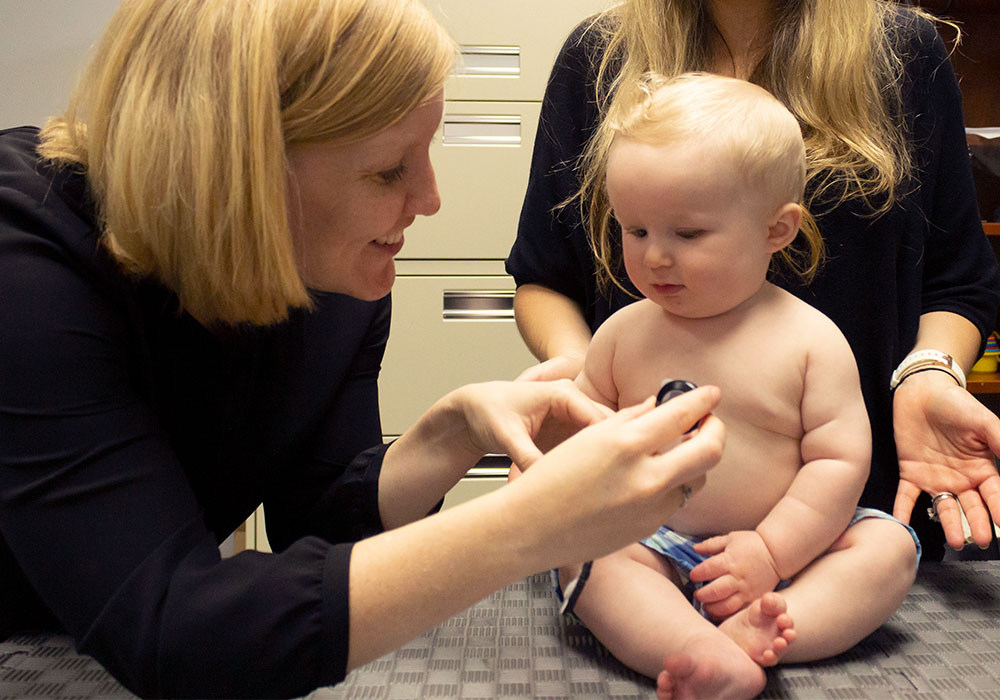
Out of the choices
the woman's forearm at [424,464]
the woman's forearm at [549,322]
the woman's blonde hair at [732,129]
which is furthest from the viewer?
the woman's forearm at [549,322]

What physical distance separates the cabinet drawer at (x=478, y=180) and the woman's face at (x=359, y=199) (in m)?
1.15

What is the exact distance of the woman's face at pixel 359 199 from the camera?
0.70 m

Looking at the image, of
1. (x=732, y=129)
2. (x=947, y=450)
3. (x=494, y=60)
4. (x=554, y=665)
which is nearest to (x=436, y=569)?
(x=554, y=665)

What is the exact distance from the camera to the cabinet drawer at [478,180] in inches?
76.0

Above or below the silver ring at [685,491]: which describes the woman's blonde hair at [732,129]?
above

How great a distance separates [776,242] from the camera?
0.80 meters

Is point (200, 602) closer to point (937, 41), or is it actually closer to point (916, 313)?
point (916, 313)

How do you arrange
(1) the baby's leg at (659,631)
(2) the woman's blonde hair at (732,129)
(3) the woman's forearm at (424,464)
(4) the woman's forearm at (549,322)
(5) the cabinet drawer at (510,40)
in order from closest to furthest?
(1) the baby's leg at (659,631) → (2) the woman's blonde hair at (732,129) → (3) the woman's forearm at (424,464) → (4) the woman's forearm at (549,322) → (5) the cabinet drawer at (510,40)

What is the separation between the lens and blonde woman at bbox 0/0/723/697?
0.55 meters

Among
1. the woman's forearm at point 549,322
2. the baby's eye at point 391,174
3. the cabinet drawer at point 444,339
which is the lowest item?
the cabinet drawer at point 444,339

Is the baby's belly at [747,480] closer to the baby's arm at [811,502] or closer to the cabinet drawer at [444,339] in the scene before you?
the baby's arm at [811,502]

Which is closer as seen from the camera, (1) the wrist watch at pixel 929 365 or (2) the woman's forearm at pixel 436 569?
(2) the woman's forearm at pixel 436 569

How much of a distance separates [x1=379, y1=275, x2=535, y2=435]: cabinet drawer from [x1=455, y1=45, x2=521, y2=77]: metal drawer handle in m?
0.44

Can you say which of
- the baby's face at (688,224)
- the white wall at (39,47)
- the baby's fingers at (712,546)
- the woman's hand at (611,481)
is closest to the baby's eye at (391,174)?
the baby's face at (688,224)
